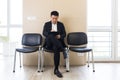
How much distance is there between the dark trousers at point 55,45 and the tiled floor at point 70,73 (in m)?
0.30

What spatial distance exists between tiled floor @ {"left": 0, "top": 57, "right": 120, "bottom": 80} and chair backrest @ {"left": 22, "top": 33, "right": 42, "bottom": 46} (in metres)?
0.56

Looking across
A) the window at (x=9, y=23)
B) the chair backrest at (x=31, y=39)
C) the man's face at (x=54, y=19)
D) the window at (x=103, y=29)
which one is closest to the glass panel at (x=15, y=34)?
the window at (x=9, y=23)

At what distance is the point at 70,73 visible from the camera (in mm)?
4273

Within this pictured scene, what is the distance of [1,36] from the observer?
628cm

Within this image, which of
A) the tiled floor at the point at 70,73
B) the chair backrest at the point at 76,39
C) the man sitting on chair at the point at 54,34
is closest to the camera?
the tiled floor at the point at 70,73

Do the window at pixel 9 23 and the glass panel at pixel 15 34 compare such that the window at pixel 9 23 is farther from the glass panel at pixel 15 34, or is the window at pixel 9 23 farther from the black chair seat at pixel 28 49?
the black chair seat at pixel 28 49

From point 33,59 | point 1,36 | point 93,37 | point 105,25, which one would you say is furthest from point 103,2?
point 1,36

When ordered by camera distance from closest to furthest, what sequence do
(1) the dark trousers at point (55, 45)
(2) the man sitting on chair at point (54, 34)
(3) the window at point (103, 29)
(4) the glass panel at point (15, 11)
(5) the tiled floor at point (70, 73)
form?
(5) the tiled floor at point (70, 73) → (1) the dark trousers at point (55, 45) → (2) the man sitting on chair at point (54, 34) → (3) the window at point (103, 29) → (4) the glass panel at point (15, 11)

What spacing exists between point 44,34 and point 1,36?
84.3 inches

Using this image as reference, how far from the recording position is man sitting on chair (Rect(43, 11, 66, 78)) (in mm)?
4418

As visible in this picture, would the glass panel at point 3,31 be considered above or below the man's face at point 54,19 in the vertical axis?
below

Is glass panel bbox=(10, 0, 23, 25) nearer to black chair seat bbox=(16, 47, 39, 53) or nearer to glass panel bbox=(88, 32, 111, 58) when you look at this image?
black chair seat bbox=(16, 47, 39, 53)

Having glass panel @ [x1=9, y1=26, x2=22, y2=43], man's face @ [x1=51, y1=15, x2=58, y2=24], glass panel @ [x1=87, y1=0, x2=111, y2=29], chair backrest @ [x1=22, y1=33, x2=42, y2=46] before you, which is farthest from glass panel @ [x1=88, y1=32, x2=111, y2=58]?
glass panel @ [x1=9, y1=26, x2=22, y2=43]

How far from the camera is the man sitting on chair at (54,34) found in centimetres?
442
